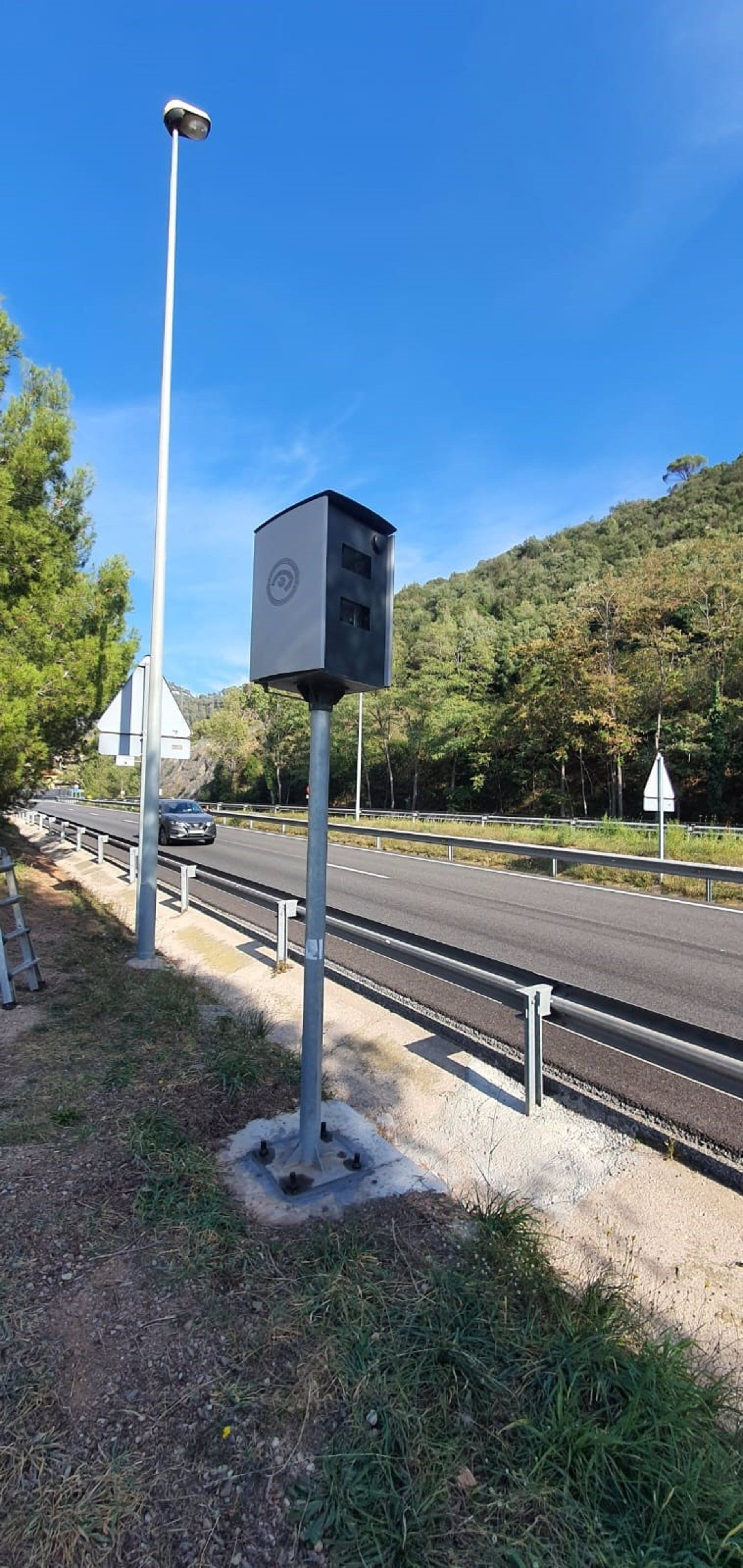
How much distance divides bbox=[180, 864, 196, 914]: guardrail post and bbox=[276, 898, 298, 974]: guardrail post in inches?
113

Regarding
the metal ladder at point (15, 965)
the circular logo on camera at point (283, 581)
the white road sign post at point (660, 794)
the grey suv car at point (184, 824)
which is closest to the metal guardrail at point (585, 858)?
the white road sign post at point (660, 794)

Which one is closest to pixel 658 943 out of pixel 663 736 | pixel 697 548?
pixel 663 736

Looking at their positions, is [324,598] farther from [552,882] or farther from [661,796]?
[661,796]

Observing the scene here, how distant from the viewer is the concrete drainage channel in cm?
292

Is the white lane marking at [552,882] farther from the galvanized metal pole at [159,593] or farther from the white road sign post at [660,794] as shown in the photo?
the galvanized metal pole at [159,593]

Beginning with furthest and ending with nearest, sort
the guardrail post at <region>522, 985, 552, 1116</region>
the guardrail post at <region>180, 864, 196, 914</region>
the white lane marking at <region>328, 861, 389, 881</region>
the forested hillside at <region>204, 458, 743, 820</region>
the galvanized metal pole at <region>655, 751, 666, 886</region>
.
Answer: the forested hillside at <region>204, 458, 743, 820</region>
the white lane marking at <region>328, 861, 389, 881</region>
the galvanized metal pole at <region>655, 751, 666, 886</region>
the guardrail post at <region>180, 864, 196, 914</region>
the guardrail post at <region>522, 985, 552, 1116</region>

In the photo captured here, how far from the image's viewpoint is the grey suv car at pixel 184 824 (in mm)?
20109

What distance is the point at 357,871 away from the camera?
1511cm

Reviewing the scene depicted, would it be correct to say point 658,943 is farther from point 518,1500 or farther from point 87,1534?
point 87,1534

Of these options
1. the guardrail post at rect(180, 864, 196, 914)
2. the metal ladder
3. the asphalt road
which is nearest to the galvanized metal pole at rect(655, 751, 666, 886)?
the asphalt road

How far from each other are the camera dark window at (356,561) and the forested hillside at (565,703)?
30118mm

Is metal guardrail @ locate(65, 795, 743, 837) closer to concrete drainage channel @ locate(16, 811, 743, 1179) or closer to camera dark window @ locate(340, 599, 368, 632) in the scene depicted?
concrete drainage channel @ locate(16, 811, 743, 1179)

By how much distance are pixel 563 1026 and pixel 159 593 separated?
18.7ft

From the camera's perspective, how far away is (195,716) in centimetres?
12912
